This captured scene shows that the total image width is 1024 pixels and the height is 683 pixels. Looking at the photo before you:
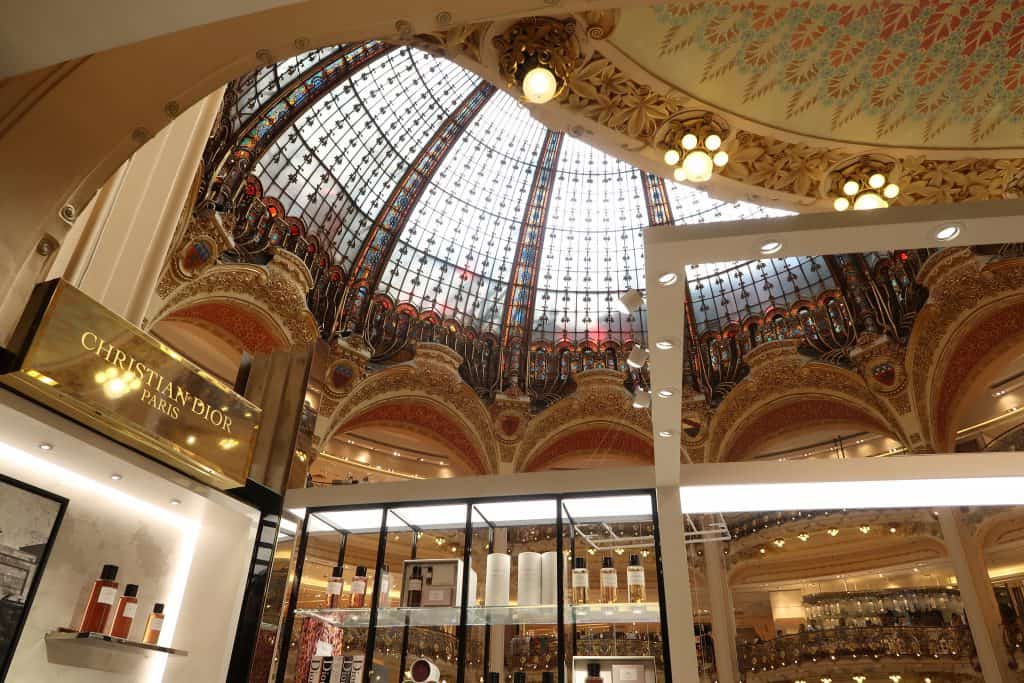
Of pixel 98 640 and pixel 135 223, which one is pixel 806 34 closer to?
pixel 135 223

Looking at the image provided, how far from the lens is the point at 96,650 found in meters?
3.94

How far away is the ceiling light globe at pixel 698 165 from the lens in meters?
5.88

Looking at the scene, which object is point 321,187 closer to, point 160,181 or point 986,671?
point 160,181

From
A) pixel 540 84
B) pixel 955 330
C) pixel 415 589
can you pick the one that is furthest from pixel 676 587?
pixel 955 330

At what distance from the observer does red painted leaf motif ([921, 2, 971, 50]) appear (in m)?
5.47

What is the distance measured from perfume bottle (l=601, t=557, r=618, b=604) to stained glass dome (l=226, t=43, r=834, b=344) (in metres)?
10.8

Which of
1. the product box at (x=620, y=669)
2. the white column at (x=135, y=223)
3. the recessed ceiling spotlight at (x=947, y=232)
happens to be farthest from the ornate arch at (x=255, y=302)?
the recessed ceiling spotlight at (x=947, y=232)

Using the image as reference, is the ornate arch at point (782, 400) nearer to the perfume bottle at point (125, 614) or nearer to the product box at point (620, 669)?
the product box at point (620, 669)

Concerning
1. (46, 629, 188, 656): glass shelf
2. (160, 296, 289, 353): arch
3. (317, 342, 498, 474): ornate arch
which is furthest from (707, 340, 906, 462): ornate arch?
(46, 629, 188, 656): glass shelf

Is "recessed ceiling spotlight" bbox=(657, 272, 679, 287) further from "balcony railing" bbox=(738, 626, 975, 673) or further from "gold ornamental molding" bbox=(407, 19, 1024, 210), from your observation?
"balcony railing" bbox=(738, 626, 975, 673)

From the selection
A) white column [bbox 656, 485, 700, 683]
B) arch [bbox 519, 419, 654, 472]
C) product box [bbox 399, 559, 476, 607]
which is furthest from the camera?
arch [bbox 519, 419, 654, 472]

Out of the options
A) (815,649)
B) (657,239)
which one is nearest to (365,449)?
(815,649)

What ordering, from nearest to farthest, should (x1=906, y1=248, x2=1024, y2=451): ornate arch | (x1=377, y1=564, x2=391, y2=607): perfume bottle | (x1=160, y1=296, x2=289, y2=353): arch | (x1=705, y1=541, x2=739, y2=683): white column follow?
(x1=377, y1=564, x2=391, y2=607): perfume bottle
(x1=906, y1=248, x2=1024, y2=451): ornate arch
(x1=160, y1=296, x2=289, y2=353): arch
(x1=705, y1=541, x2=739, y2=683): white column

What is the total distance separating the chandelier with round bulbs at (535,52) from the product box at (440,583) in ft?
11.6
